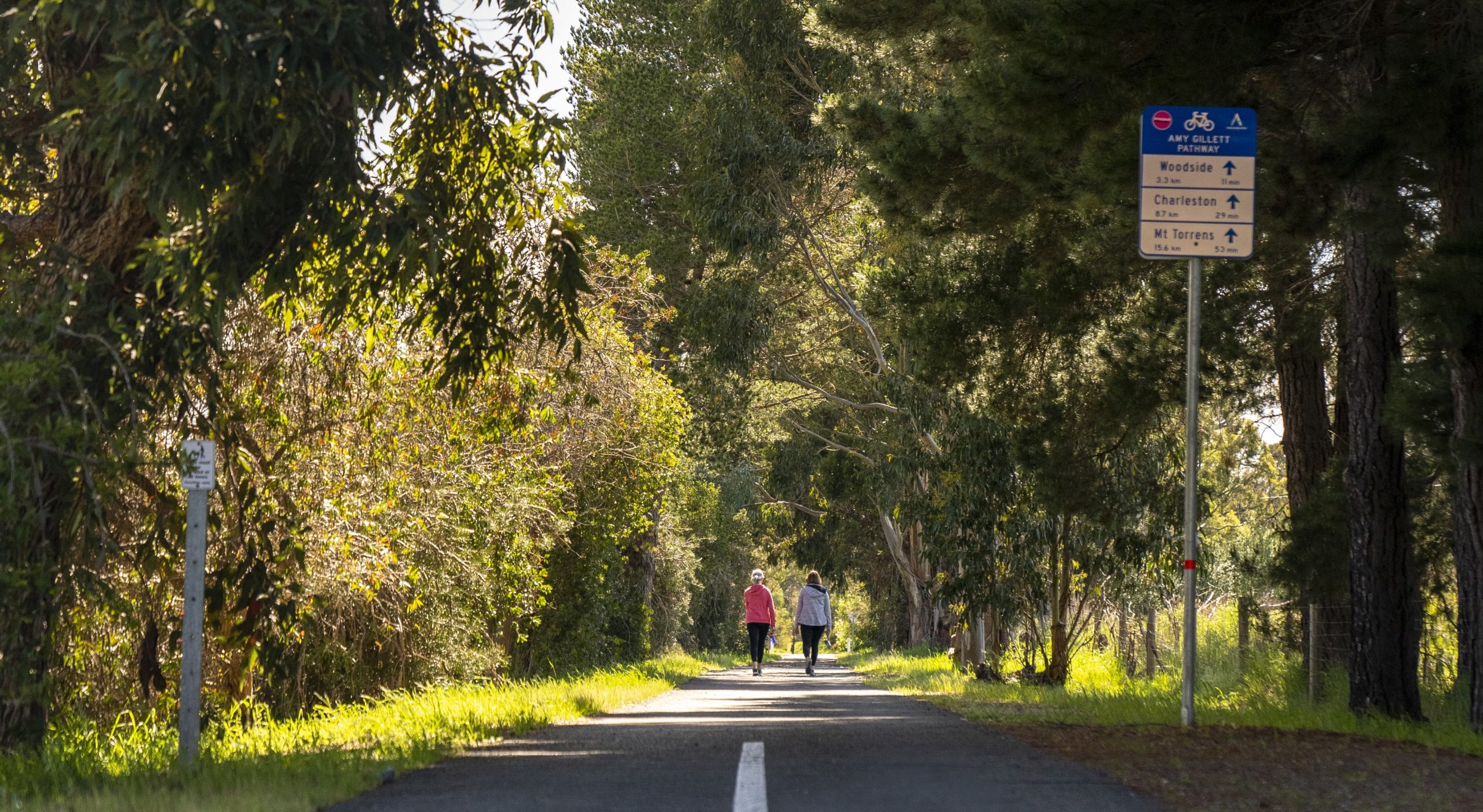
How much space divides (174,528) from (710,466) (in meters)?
22.3

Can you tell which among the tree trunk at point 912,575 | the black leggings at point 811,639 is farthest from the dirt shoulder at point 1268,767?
the tree trunk at point 912,575

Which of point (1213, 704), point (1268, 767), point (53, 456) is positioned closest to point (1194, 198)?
point (1268, 767)

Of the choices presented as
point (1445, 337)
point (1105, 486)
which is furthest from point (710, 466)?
point (1445, 337)

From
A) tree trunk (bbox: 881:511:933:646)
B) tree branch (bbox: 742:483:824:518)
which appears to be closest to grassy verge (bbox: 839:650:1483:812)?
tree trunk (bbox: 881:511:933:646)

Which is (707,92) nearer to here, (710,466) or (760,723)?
(710,466)

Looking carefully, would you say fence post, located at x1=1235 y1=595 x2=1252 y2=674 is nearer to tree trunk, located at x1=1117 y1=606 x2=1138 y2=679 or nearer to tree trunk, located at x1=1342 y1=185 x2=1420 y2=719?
tree trunk, located at x1=1117 y1=606 x2=1138 y2=679

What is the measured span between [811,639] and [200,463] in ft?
55.1

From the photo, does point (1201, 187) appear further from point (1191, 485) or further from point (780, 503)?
point (780, 503)

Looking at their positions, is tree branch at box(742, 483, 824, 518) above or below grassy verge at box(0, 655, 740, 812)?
above

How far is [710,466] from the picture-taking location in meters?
30.8

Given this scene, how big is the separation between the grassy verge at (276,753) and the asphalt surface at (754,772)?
33cm

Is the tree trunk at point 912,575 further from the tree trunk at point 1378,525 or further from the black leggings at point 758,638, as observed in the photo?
the tree trunk at point 1378,525

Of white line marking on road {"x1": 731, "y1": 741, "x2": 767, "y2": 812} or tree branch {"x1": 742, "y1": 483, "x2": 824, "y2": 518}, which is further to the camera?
tree branch {"x1": 742, "y1": 483, "x2": 824, "y2": 518}

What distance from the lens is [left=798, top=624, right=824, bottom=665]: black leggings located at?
898 inches
